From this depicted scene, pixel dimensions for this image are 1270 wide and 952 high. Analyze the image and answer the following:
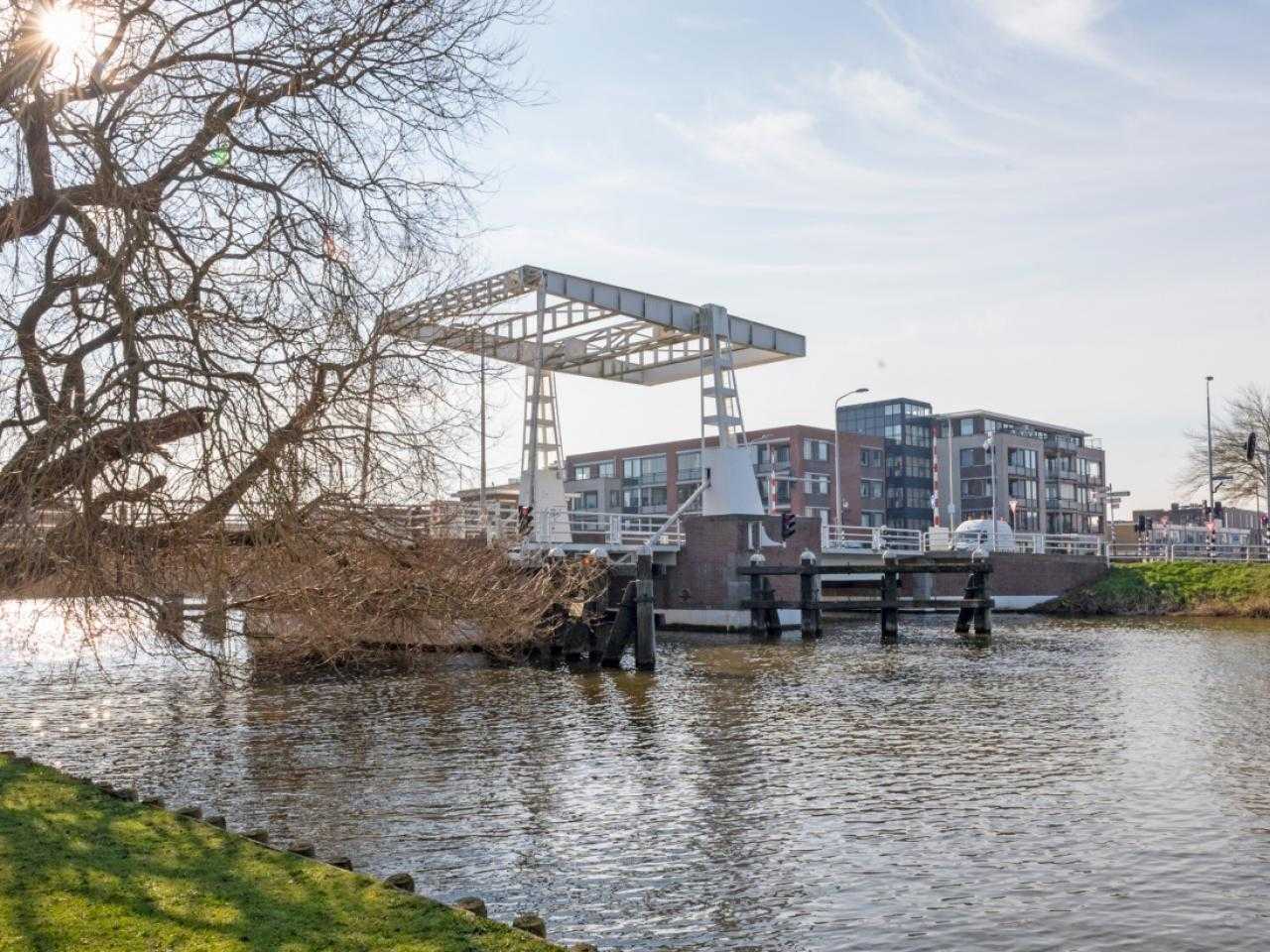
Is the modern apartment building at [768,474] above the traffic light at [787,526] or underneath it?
above

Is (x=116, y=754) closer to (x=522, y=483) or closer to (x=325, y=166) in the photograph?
(x=325, y=166)

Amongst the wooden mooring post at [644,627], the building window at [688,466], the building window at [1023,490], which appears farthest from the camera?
the building window at [1023,490]

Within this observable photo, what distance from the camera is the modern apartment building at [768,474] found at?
245ft

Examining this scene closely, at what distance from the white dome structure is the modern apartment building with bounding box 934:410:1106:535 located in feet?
96.7

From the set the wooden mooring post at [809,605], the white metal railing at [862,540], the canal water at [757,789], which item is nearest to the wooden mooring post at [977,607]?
the wooden mooring post at [809,605]

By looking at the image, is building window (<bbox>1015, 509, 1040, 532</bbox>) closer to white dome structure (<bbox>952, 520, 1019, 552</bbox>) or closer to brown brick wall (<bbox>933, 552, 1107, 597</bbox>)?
white dome structure (<bbox>952, 520, 1019, 552</bbox>)

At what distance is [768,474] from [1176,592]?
105ft

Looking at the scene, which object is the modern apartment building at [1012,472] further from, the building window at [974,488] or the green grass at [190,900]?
the green grass at [190,900]

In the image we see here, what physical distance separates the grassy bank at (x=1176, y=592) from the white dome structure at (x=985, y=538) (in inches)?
126

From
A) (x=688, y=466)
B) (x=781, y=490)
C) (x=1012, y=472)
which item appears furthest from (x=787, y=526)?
(x=1012, y=472)

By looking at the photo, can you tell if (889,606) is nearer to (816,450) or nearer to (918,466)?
(816,450)

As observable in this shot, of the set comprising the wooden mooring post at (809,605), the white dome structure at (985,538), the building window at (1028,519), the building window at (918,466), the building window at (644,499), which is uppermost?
the building window at (918,466)

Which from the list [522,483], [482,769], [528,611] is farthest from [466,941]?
[522,483]

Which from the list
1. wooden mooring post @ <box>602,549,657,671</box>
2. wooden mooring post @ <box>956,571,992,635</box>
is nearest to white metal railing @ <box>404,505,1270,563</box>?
wooden mooring post @ <box>602,549,657,671</box>
